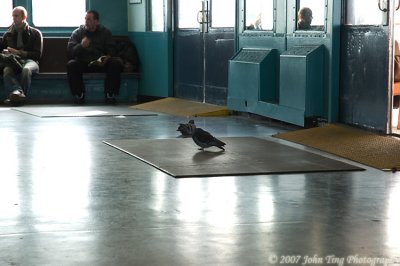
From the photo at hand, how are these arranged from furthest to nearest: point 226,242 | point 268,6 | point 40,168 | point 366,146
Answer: point 268,6, point 366,146, point 40,168, point 226,242

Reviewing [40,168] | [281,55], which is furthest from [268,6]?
→ [40,168]

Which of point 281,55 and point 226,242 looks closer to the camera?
point 226,242

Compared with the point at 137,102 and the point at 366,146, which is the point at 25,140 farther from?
the point at 137,102

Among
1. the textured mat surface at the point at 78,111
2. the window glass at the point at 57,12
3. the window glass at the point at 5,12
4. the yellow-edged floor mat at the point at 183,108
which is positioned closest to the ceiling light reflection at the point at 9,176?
the textured mat surface at the point at 78,111

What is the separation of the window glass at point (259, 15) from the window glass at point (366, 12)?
1.29 metres

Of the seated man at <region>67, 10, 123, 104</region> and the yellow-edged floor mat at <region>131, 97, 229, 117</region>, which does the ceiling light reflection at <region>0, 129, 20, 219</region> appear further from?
Answer: the seated man at <region>67, 10, 123, 104</region>

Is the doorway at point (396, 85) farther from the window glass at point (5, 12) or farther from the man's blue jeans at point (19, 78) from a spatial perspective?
the window glass at point (5, 12)

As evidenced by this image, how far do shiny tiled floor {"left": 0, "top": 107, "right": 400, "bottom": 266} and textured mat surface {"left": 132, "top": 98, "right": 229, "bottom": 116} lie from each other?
319 cm

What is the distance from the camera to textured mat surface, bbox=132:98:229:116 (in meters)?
9.48

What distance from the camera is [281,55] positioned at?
26.7 ft

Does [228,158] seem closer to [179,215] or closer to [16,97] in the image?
[179,215]

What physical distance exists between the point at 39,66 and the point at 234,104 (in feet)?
12.1

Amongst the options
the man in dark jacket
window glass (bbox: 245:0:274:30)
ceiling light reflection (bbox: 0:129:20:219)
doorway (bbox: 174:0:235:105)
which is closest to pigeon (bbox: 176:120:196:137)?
ceiling light reflection (bbox: 0:129:20:219)

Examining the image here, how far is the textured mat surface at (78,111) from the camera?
31.1 feet
